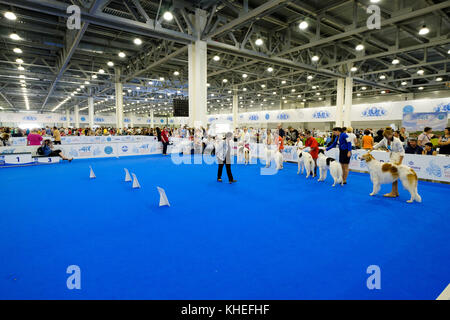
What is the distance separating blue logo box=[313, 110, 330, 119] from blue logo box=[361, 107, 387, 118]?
9.45 ft

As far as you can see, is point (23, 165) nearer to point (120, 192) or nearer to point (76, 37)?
point (76, 37)

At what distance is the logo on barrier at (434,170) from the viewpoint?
7.42m

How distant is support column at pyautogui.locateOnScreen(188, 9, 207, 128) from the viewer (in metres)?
11.3

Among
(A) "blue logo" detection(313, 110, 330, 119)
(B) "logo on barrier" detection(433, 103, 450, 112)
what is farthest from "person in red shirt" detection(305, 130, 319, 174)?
(B) "logo on barrier" detection(433, 103, 450, 112)

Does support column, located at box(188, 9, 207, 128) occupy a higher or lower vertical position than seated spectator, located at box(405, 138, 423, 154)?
higher

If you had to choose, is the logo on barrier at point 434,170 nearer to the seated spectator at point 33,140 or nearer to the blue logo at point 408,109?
the blue logo at point 408,109

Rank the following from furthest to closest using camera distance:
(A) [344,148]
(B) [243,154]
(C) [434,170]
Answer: (B) [243,154] < (C) [434,170] < (A) [344,148]

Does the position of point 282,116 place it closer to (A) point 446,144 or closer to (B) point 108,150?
(B) point 108,150

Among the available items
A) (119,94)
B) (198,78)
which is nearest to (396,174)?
(198,78)

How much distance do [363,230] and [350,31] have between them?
9943 millimetres

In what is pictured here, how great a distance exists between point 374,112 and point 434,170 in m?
13.4

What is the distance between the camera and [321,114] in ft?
67.7

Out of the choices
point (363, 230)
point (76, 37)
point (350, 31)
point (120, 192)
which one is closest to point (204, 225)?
point (363, 230)

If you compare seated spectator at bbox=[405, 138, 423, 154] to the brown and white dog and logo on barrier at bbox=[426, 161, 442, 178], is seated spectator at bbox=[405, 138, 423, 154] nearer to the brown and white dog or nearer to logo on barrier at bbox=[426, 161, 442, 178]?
logo on barrier at bbox=[426, 161, 442, 178]
